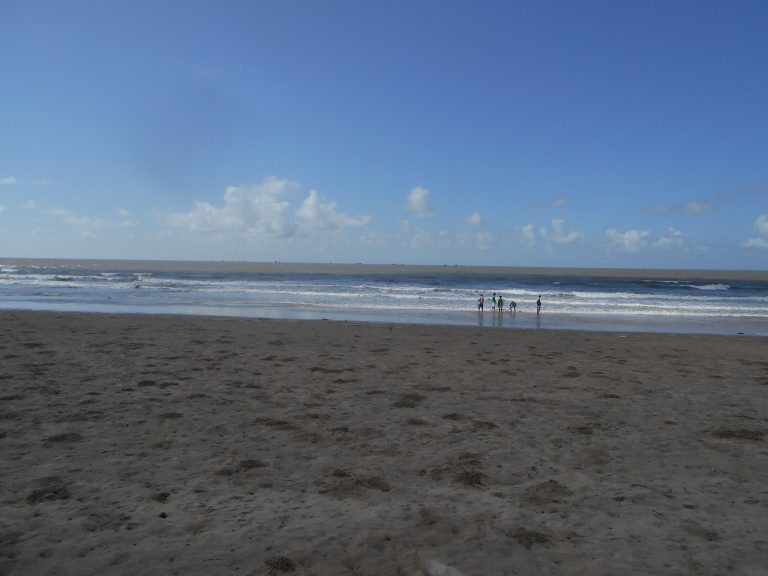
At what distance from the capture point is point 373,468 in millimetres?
4898

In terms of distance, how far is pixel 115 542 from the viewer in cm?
347

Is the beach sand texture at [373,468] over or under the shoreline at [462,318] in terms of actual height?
over

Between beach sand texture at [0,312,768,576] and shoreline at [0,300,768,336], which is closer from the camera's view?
beach sand texture at [0,312,768,576]

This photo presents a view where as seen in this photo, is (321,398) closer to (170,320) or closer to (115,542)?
(115,542)

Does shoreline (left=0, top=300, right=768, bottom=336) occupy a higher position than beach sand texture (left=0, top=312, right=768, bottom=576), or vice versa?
beach sand texture (left=0, top=312, right=768, bottom=576)

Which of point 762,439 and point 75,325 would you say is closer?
point 762,439

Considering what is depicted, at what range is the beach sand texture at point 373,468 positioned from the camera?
339 cm

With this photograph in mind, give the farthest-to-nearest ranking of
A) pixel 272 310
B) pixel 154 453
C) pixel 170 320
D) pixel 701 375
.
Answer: pixel 272 310
pixel 170 320
pixel 701 375
pixel 154 453

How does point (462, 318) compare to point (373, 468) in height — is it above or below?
below

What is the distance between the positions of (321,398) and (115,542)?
4.16 metres

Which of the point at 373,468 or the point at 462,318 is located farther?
the point at 462,318

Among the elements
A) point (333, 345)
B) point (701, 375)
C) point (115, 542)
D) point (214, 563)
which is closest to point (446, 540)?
point (214, 563)

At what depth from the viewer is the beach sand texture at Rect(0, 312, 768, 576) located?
134 inches

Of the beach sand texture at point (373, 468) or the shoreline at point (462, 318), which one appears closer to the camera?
the beach sand texture at point (373, 468)
